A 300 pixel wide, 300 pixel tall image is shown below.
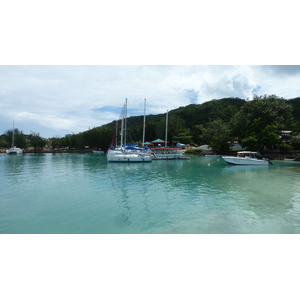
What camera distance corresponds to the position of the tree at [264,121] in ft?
115

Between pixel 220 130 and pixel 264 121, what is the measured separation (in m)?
15.6

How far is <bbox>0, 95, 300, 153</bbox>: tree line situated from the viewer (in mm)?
36844

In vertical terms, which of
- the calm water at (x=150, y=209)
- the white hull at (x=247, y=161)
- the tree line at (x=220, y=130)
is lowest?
the calm water at (x=150, y=209)

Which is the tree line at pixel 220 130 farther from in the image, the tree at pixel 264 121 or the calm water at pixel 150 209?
the calm water at pixel 150 209

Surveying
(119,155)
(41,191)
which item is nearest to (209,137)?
(119,155)

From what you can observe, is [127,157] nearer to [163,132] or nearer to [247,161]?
[247,161]

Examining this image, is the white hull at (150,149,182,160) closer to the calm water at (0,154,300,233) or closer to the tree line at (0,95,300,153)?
the tree line at (0,95,300,153)

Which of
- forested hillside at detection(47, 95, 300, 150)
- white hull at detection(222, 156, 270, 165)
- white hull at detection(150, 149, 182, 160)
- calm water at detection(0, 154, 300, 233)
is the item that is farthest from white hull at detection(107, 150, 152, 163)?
forested hillside at detection(47, 95, 300, 150)

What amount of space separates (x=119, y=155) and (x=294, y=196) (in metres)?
25.2

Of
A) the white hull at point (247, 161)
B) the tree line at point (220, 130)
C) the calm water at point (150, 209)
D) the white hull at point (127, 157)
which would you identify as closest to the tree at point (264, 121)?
the tree line at point (220, 130)

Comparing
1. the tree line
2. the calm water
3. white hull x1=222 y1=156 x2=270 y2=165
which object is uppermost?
the tree line

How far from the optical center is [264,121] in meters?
38.2

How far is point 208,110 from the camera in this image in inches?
3760

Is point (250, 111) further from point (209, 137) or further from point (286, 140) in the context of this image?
point (209, 137)
